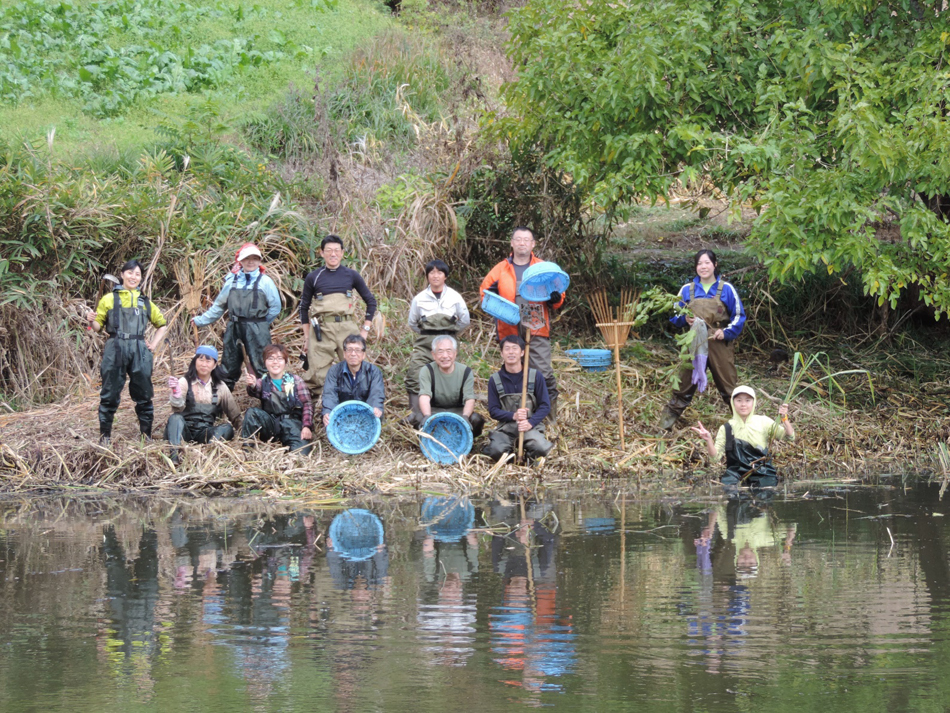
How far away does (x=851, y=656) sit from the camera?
529 cm

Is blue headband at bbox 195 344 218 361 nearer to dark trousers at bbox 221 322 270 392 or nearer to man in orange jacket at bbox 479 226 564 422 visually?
dark trousers at bbox 221 322 270 392

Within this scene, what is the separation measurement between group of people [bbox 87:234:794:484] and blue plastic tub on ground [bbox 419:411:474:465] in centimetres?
12

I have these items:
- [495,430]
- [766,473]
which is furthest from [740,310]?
[495,430]

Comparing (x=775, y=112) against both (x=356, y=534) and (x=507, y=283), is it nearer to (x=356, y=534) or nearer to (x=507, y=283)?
(x=507, y=283)

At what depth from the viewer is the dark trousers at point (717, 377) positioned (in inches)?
440

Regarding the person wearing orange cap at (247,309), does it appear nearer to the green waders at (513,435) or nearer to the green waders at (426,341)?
the green waders at (426,341)

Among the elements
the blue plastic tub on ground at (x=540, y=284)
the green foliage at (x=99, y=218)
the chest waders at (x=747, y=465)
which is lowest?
the chest waders at (x=747, y=465)

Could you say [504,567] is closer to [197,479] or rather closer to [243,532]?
[243,532]

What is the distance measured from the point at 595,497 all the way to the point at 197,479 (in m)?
3.41

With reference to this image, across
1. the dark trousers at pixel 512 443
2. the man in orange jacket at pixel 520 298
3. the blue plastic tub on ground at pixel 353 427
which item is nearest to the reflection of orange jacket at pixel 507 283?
the man in orange jacket at pixel 520 298

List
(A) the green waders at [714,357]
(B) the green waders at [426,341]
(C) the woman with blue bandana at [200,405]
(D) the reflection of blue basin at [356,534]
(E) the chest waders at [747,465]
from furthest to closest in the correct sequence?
(B) the green waders at [426,341]
(A) the green waders at [714,357]
(C) the woman with blue bandana at [200,405]
(E) the chest waders at [747,465]
(D) the reflection of blue basin at [356,534]

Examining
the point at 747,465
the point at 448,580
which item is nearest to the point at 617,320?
the point at 747,465

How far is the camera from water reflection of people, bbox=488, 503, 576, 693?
205 inches

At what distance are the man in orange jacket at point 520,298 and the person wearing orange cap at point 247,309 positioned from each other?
7.06 feet
